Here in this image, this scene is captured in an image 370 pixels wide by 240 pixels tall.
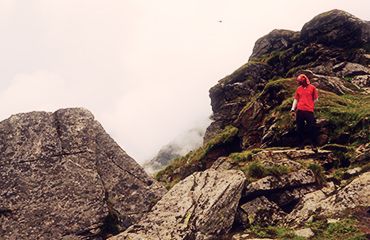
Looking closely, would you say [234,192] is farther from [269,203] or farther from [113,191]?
[113,191]

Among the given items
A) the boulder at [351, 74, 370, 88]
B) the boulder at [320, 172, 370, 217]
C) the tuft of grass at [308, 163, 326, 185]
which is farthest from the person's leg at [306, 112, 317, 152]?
the boulder at [351, 74, 370, 88]

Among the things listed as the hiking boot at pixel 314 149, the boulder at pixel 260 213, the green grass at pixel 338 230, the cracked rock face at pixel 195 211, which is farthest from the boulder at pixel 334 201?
the hiking boot at pixel 314 149

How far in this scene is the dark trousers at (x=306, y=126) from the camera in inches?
921

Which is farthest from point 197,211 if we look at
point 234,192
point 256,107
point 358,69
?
point 358,69

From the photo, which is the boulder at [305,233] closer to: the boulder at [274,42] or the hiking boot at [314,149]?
the hiking boot at [314,149]

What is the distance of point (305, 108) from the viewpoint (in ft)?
75.4

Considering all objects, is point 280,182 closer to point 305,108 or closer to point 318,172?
point 318,172

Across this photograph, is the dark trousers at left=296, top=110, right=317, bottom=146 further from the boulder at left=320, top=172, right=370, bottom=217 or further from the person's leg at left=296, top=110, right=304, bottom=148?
the boulder at left=320, top=172, right=370, bottom=217

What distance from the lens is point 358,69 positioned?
38.8 metres

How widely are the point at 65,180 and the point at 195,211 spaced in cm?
578

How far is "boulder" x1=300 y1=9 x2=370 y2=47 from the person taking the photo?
44.6m

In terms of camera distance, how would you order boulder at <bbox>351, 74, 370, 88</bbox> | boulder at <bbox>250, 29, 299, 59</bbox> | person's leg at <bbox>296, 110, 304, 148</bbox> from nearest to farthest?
person's leg at <bbox>296, 110, 304, 148</bbox> → boulder at <bbox>351, 74, 370, 88</bbox> → boulder at <bbox>250, 29, 299, 59</bbox>

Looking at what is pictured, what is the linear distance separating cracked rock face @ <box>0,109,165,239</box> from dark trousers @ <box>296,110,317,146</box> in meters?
9.37

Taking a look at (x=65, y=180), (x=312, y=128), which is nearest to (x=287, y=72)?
(x=312, y=128)
